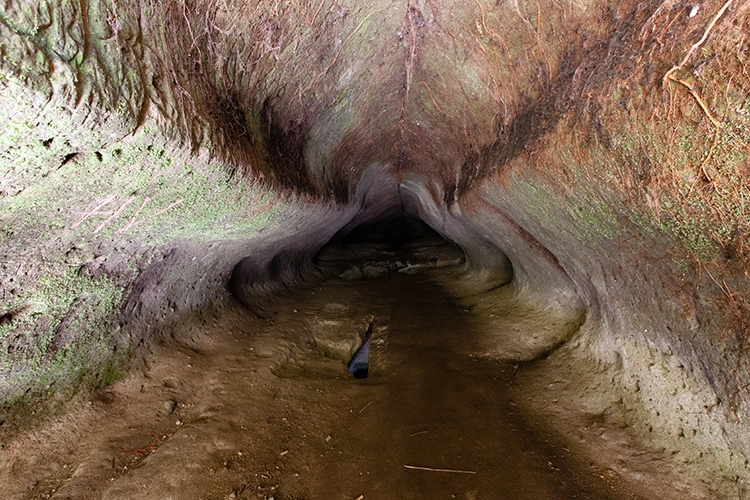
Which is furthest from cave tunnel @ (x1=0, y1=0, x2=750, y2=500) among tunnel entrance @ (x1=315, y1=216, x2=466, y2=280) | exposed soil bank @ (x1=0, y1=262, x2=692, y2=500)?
tunnel entrance @ (x1=315, y1=216, x2=466, y2=280)

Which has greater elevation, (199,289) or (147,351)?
(199,289)

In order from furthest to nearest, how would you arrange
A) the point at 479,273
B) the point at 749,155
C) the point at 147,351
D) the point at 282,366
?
the point at 479,273 < the point at 282,366 < the point at 147,351 < the point at 749,155

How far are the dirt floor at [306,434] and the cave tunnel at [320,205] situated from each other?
2 cm

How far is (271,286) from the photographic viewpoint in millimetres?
6723

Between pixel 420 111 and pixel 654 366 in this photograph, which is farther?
pixel 420 111

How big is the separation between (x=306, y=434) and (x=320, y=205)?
2765 mm

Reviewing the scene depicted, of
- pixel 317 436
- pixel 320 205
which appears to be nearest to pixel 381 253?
pixel 320 205

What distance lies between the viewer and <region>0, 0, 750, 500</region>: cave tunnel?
1.75m

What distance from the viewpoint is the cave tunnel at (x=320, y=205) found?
5.74 ft

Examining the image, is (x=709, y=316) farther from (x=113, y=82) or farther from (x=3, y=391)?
(x=3, y=391)

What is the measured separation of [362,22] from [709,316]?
330 centimetres

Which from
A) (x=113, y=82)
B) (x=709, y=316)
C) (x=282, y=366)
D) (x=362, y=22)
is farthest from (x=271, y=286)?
(x=709, y=316)

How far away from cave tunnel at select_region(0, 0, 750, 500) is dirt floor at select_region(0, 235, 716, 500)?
0.02 metres

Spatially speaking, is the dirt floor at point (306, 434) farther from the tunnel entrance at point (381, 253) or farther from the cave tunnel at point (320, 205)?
the tunnel entrance at point (381, 253)
